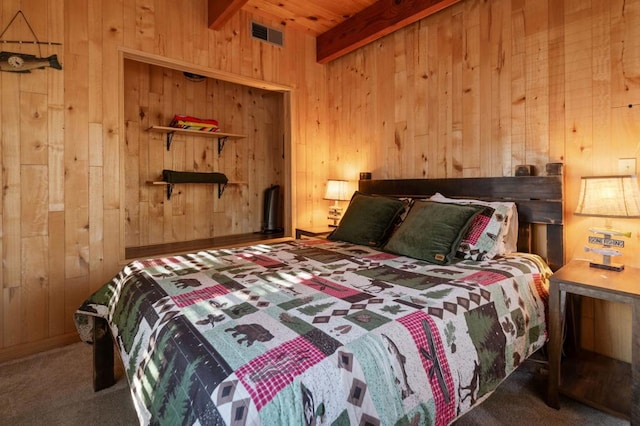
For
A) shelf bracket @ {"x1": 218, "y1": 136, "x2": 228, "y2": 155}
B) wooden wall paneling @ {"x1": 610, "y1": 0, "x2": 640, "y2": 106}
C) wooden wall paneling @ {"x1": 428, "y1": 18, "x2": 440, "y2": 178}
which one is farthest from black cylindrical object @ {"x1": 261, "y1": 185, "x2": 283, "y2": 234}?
wooden wall paneling @ {"x1": 610, "y1": 0, "x2": 640, "y2": 106}

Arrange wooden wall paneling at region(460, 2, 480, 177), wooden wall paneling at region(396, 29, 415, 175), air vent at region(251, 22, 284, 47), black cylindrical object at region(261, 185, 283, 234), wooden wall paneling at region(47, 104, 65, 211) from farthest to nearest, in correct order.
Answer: black cylindrical object at region(261, 185, 283, 234) < air vent at region(251, 22, 284, 47) < wooden wall paneling at region(396, 29, 415, 175) < wooden wall paneling at region(460, 2, 480, 177) < wooden wall paneling at region(47, 104, 65, 211)

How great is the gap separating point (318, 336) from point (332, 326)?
0.08 metres

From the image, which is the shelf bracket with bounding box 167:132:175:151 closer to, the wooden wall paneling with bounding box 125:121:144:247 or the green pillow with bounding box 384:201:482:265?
the wooden wall paneling with bounding box 125:121:144:247

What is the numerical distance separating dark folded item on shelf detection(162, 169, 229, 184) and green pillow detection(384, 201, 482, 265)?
218 centimetres

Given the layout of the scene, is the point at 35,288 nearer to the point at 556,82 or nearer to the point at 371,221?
the point at 371,221

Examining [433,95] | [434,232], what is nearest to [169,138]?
[433,95]

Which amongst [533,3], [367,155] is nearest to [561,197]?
[533,3]

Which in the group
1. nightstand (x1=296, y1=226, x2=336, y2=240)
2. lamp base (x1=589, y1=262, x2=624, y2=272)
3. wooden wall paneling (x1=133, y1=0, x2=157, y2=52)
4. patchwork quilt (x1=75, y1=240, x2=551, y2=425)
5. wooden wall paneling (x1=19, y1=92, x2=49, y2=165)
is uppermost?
wooden wall paneling (x1=133, y1=0, x2=157, y2=52)

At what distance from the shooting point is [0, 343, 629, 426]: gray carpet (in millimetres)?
1555

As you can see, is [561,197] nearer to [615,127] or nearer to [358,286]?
[615,127]

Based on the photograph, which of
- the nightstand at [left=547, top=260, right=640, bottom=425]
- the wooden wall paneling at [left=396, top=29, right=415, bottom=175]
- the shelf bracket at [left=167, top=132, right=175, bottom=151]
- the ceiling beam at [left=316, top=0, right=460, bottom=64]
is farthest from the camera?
the shelf bracket at [left=167, top=132, right=175, bottom=151]

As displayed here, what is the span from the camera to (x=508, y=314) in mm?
1518

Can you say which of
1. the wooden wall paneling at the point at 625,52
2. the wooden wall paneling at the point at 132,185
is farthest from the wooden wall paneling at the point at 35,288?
the wooden wall paneling at the point at 625,52

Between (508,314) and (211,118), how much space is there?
342 centimetres
